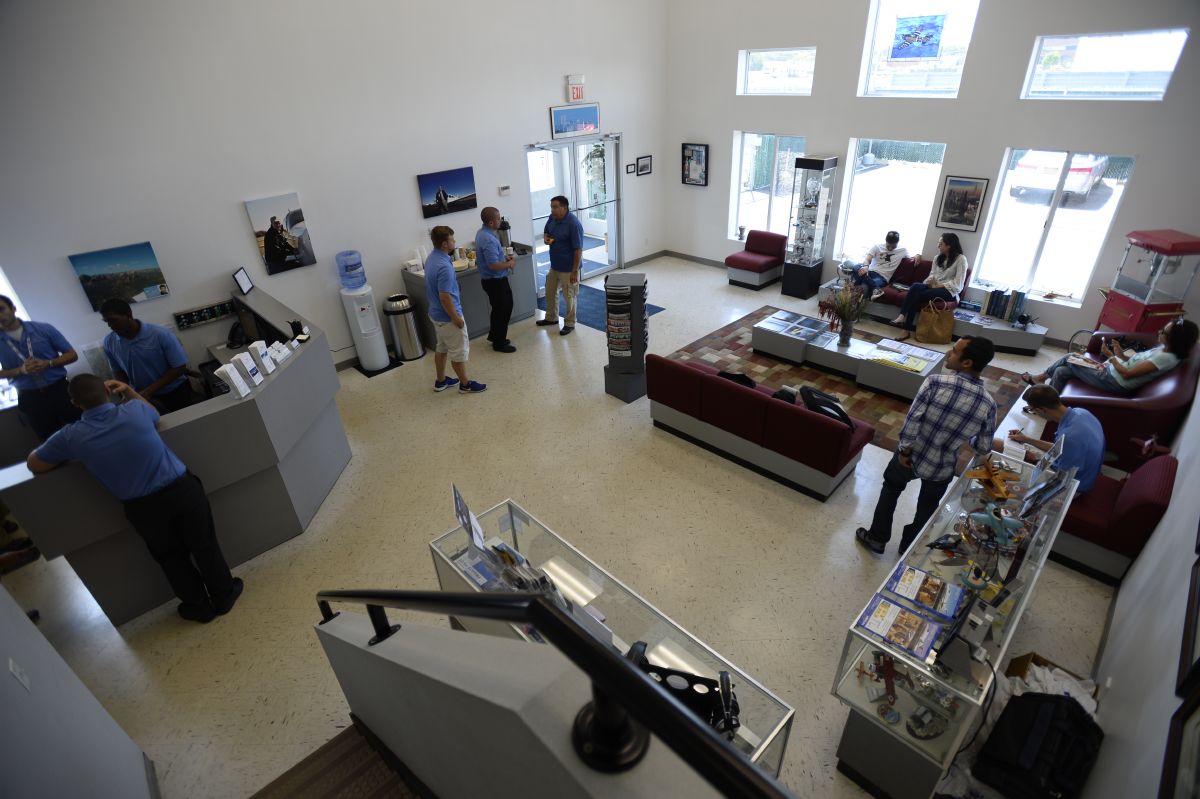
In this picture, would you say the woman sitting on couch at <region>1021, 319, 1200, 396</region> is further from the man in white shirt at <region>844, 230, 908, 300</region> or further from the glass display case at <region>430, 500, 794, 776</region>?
the glass display case at <region>430, 500, 794, 776</region>

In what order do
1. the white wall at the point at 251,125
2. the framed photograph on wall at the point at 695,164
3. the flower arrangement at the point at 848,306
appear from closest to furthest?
1. the white wall at the point at 251,125
2. the flower arrangement at the point at 848,306
3. the framed photograph on wall at the point at 695,164

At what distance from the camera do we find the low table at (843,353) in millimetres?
6230

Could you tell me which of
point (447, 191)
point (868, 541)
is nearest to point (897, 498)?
point (868, 541)

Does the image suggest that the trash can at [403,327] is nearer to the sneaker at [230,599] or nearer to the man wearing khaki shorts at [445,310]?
the man wearing khaki shorts at [445,310]

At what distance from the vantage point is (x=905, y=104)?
761cm

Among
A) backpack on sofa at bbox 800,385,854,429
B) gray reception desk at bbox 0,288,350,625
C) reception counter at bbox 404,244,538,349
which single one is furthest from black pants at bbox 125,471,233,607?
backpack on sofa at bbox 800,385,854,429

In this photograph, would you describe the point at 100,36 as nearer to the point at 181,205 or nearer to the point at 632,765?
the point at 181,205

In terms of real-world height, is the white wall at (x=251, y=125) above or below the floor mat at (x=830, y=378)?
above

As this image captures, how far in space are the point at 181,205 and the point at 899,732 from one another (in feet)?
23.6

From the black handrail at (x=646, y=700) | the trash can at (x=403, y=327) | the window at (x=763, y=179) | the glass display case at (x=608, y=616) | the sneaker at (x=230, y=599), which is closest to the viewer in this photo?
the black handrail at (x=646, y=700)

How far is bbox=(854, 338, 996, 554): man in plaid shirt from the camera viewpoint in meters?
3.45

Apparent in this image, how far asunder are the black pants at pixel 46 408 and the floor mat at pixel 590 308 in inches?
220

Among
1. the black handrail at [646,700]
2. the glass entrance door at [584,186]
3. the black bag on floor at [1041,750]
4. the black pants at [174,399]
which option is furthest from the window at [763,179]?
the black handrail at [646,700]

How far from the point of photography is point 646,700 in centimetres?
95
